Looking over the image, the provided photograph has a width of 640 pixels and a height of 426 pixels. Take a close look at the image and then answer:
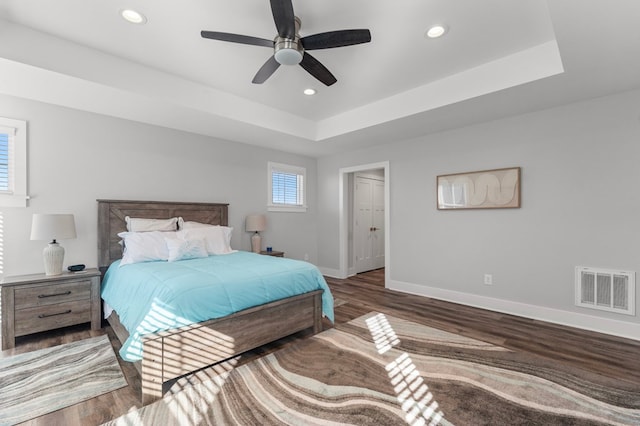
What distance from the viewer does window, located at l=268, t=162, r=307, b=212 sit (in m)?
5.28

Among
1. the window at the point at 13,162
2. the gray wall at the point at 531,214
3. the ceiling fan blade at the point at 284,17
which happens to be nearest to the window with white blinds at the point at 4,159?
the window at the point at 13,162

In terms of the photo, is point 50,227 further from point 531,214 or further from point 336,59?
point 531,214

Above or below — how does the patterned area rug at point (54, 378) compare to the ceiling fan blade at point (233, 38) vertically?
below

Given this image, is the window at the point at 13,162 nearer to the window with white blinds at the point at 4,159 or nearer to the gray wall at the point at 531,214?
the window with white blinds at the point at 4,159

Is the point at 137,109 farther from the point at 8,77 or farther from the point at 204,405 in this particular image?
the point at 204,405

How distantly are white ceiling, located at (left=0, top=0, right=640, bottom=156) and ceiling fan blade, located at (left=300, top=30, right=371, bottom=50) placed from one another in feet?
0.85

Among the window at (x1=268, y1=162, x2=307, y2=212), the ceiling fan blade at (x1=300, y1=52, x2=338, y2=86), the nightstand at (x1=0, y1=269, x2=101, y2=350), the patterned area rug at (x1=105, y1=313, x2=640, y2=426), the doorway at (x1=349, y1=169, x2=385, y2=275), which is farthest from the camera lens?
the doorway at (x1=349, y1=169, x2=385, y2=275)

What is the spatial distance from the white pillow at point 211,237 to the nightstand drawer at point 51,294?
1069 millimetres

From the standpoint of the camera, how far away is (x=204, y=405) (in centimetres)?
183

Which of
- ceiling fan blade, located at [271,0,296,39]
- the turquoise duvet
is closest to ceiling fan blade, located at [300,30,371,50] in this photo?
ceiling fan blade, located at [271,0,296,39]

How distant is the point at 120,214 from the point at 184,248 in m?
1.05

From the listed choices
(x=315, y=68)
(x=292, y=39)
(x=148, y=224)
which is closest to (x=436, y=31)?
(x=315, y=68)

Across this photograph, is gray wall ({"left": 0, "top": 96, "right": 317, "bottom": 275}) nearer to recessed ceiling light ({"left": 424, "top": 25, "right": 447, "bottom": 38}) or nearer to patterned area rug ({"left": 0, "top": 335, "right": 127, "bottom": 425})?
patterned area rug ({"left": 0, "top": 335, "right": 127, "bottom": 425})

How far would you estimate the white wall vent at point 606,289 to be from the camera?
2875mm
